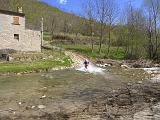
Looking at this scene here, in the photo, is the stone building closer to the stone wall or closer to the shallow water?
the stone wall

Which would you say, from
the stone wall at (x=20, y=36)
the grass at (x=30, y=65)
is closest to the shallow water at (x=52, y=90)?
the grass at (x=30, y=65)

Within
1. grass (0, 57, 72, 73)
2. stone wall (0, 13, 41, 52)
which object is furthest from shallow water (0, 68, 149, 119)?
stone wall (0, 13, 41, 52)

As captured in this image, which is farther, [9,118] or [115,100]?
[115,100]

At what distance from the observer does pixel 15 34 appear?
169 ft

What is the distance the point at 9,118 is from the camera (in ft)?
61.5

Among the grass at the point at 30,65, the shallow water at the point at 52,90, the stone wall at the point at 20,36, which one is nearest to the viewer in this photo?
the shallow water at the point at 52,90

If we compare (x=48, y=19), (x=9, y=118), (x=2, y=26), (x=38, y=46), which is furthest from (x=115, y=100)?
(x=48, y=19)

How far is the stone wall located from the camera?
49.6 meters

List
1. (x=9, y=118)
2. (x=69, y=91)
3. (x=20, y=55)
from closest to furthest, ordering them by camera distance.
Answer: (x=9, y=118), (x=69, y=91), (x=20, y=55)

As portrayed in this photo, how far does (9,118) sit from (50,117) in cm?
218

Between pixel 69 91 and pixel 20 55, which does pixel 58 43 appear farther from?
pixel 69 91

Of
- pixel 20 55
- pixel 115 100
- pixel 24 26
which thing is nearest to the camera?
pixel 115 100

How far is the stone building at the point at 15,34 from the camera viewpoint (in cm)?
4962

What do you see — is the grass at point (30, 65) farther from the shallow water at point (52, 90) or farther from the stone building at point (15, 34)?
the stone building at point (15, 34)
